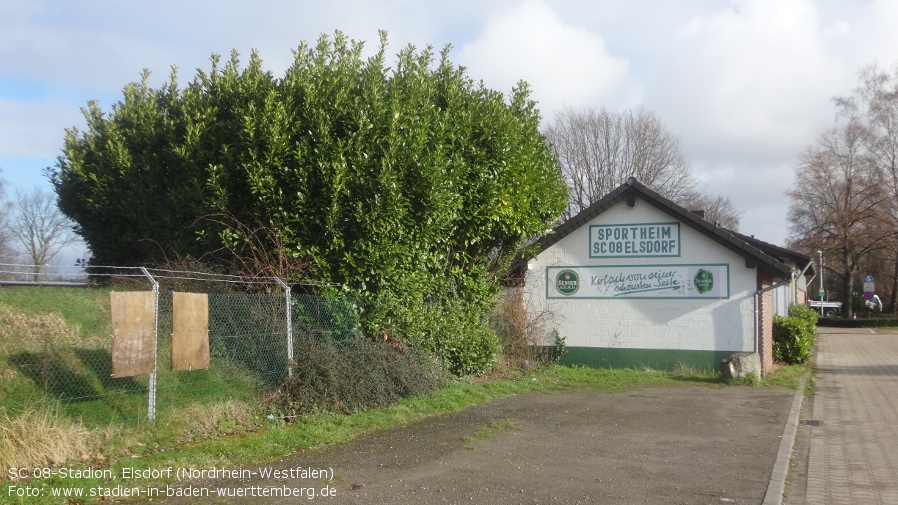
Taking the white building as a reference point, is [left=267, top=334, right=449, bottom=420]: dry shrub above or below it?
below

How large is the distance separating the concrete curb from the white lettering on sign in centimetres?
545

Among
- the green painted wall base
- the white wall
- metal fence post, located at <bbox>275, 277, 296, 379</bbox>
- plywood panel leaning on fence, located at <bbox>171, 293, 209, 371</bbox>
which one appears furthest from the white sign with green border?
plywood panel leaning on fence, located at <bbox>171, 293, 209, 371</bbox>

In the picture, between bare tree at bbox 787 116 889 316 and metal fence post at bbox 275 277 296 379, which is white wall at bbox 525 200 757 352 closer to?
metal fence post at bbox 275 277 296 379

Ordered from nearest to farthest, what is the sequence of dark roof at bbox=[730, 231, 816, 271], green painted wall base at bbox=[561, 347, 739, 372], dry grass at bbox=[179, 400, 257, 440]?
dry grass at bbox=[179, 400, 257, 440] < green painted wall base at bbox=[561, 347, 739, 372] < dark roof at bbox=[730, 231, 816, 271]

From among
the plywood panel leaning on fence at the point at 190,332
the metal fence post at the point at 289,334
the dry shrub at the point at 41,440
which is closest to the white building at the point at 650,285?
the metal fence post at the point at 289,334

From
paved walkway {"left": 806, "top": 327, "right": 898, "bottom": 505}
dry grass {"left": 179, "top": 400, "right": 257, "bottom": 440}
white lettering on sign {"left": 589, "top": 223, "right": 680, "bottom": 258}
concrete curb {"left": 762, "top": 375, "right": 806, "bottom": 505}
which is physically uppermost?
white lettering on sign {"left": 589, "top": 223, "right": 680, "bottom": 258}

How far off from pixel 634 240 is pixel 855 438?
8335 mm

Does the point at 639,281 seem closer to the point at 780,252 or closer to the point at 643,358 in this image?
the point at 643,358


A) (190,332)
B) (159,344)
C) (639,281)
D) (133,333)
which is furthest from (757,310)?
(133,333)

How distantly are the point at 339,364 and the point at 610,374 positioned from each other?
27.7 feet

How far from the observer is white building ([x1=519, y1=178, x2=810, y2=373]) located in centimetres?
1767

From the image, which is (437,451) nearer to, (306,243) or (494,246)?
(306,243)

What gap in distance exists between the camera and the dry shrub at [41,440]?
23.8 ft

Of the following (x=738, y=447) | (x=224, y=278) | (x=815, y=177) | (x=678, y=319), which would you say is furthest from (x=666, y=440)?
(x=815, y=177)
